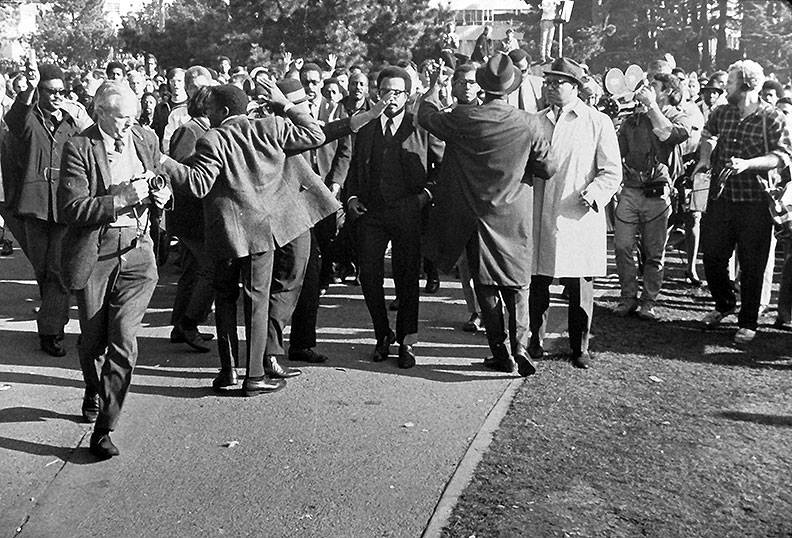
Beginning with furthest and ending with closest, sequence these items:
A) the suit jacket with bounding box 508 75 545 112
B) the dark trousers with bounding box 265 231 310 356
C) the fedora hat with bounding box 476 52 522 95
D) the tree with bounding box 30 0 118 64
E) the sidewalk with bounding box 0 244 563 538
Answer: the tree with bounding box 30 0 118 64
the suit jacket with bounding box 508 75 545 112
the dark trousers with bounding box 265 231 310 356
the fedora hat with bounding box 476 52 522 95
the sidewalk with bounding box 0 244 563 538

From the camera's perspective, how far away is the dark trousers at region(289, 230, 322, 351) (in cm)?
812

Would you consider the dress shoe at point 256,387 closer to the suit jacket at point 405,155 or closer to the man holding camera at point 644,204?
the suit jacket at point 405,155

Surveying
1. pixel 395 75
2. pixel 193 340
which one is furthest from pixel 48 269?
pixel 395 75

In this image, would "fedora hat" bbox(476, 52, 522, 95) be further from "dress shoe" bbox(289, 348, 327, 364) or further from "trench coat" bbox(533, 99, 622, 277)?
"dress shoe" bbox(289, 348, 327, 364)

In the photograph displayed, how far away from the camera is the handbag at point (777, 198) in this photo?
8.23m

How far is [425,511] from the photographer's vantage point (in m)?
5.20

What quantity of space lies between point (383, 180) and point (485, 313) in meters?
1.21

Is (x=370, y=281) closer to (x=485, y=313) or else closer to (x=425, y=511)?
(x=485, y=313)

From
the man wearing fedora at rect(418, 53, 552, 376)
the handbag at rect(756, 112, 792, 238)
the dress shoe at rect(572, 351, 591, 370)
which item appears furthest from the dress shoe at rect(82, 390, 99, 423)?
the handbag at rect(756, 112, 792, 238)

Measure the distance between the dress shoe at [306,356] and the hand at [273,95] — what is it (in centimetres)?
191

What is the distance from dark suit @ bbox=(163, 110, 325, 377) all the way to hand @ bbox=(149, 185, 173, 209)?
0.58 m

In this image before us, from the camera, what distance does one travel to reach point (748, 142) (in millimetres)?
8500

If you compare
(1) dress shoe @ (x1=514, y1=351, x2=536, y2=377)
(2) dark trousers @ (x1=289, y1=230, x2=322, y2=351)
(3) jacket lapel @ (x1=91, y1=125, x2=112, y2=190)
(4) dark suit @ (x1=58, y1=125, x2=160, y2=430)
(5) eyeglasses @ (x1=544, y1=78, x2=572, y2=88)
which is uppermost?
(5) eyeglasses @ (x1=544, y1=78, x2=572, y2=88)

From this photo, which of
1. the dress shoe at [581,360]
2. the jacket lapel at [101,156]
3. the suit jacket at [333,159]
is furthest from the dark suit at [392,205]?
the jacket lapel at [101,156]
